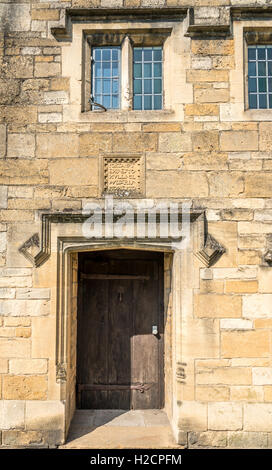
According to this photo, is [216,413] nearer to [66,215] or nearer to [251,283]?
[251,283]

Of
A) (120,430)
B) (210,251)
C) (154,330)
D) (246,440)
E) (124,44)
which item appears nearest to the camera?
(246,440)

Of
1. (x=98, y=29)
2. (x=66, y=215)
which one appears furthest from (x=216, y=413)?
(x=98, y=29)

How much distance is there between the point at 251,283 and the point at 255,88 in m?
2.29

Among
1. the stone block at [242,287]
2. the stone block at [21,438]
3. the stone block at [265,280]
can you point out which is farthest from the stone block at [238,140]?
the stone block at [21,438]

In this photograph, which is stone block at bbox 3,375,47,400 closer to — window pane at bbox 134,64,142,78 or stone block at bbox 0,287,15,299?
stone block at bbox 0,287,15,299

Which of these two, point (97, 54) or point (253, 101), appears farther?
point (97, 54)

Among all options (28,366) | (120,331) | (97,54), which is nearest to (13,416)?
(28,366)

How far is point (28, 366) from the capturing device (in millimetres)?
4289

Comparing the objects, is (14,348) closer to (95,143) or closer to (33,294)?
(33,294)

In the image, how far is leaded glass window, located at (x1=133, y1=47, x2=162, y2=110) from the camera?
4762 millimetres

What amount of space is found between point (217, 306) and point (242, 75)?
2.63m

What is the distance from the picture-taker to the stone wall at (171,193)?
13.9 feet

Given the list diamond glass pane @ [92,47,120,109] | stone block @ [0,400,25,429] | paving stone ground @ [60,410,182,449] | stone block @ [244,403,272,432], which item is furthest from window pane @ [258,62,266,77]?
stone block @ [0,400,25,429]

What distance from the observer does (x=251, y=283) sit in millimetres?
4355
